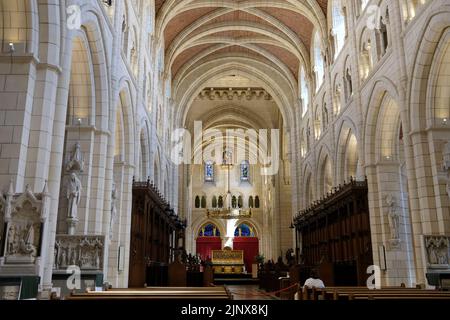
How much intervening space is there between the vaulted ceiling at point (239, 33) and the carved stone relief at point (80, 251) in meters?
13.8

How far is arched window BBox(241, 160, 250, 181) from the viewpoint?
Answer: 47.5 metres

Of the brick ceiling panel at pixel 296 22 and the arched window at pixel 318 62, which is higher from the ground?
the brick ceiling panel at pixel 296 22

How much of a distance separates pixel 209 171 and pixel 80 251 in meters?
38.0

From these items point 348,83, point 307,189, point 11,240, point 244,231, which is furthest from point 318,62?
point 244,231

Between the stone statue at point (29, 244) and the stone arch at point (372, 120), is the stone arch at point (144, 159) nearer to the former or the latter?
the stone arch at point (372, 120)

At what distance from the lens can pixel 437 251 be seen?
958 cm

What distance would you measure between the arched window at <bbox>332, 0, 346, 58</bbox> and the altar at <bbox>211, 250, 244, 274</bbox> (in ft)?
69.6

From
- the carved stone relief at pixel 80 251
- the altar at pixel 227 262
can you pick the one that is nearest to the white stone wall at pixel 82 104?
the carved stone relief at pixel 80 251

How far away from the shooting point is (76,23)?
352 inches

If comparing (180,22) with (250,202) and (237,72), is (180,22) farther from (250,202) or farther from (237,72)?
(250,202)

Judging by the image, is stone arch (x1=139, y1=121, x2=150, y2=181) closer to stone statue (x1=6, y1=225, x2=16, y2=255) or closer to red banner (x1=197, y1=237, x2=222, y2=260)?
stone statue (x1=6, y1=225, x2=16, y2=255)

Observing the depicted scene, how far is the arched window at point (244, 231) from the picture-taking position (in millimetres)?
45531

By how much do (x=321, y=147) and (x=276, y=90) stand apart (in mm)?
8999
